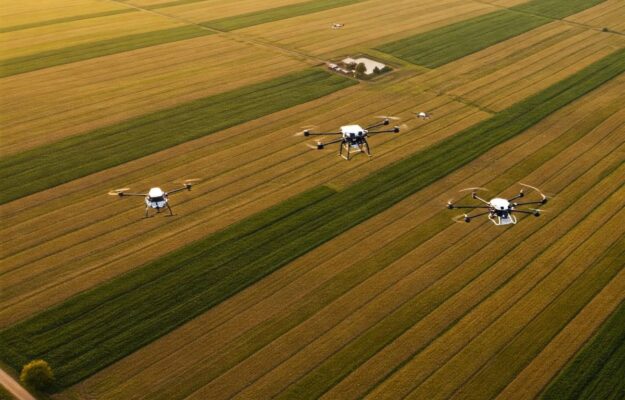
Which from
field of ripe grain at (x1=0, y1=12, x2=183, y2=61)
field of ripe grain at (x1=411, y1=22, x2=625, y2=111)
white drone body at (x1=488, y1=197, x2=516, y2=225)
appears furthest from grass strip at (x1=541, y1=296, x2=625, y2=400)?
field of ripe grain at (x1=0, y1=12, x2=183, y2=61)

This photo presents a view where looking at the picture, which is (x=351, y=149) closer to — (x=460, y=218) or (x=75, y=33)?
(x=460, y=218)

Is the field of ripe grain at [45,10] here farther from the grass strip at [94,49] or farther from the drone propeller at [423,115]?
the drone propeller at [423,115]

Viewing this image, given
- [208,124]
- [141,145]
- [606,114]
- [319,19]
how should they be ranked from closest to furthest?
[141,145]
[208,124]
[606,114]
[319,19]

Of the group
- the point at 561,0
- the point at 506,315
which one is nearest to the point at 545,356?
the point at 506,315

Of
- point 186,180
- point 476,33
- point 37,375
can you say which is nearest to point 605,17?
point 476,33

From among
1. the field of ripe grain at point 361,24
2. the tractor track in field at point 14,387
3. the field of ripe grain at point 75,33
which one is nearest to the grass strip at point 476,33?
the field of ripe grain at point 361,24

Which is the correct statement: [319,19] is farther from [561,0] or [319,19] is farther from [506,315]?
[506,315]

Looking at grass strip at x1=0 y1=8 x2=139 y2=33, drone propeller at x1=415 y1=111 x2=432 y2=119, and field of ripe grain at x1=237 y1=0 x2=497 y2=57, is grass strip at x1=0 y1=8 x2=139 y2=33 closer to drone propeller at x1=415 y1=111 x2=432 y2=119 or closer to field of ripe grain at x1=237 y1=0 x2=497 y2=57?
field of ripe grain at x1=237 y1=0 x2=497 y2=57
